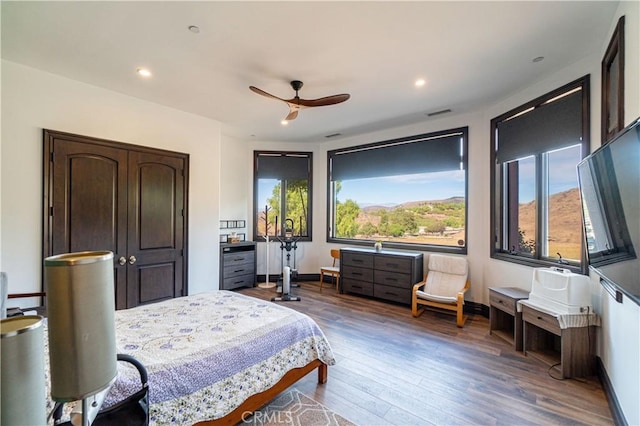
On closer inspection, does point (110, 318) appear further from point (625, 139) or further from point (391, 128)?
point (391, 128)

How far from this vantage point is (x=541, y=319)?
2.74 meters

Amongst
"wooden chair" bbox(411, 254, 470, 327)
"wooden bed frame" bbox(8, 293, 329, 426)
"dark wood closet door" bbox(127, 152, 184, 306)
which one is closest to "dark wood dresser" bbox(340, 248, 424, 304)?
"wooden chair" bbox(411, 254, 470, 327)

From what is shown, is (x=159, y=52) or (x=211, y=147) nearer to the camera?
(x=159, y=52)

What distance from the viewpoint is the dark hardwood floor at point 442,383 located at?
2.08m

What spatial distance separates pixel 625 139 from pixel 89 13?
3577 millimetres

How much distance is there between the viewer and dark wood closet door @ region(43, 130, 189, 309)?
3.09 meters

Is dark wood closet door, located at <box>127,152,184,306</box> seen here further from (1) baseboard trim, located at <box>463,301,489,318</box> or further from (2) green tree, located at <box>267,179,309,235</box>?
(1) baseboard trim, located at <box>463,301,489,318</box>

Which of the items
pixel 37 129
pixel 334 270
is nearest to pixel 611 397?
pixel 334 270

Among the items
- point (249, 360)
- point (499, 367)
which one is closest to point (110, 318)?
point (249, 360)

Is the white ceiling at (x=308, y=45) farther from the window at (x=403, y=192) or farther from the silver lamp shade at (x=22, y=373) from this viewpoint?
the silver lamp shade at (x=22, y=373)

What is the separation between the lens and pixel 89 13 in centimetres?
214

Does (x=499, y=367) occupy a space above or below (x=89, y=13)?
below

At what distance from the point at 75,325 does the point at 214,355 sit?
1237 mm

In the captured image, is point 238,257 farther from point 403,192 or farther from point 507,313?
point 507,313
